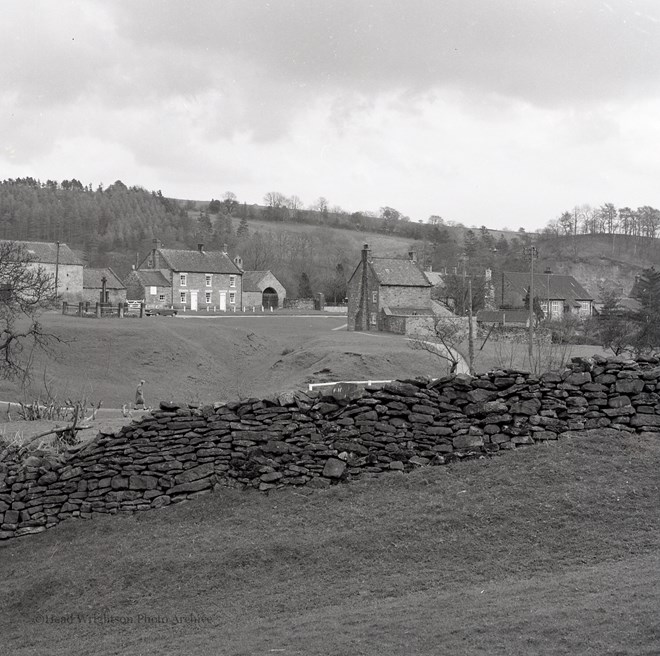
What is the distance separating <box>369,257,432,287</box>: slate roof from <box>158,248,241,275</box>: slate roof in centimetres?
3127

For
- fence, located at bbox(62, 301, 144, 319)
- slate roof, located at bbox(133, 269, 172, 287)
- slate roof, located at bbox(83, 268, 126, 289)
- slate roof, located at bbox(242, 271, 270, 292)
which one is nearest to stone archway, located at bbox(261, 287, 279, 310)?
slate roof, located at bbox(242, 271, 270, 292)

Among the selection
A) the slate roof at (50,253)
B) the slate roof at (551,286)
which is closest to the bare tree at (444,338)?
the slate roof at (551,286)

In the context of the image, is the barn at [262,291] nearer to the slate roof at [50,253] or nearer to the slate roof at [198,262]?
the slate roof at [198,262]

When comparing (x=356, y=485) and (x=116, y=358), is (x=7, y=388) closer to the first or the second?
(x=116, y=358)

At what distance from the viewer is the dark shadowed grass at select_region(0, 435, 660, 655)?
873cm

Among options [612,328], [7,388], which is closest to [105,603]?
[7,388]

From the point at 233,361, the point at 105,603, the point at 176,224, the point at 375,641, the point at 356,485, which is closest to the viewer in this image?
the point at 375,641

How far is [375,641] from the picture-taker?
8.64 metres

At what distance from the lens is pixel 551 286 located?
367ft

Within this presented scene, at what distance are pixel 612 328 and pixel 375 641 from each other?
61.3 meters

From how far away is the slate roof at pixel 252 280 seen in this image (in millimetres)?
108188

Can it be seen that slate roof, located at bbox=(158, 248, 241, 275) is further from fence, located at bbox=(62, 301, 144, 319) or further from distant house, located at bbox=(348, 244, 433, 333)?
distant house, located at bbox=(348, 244, 433, 333)

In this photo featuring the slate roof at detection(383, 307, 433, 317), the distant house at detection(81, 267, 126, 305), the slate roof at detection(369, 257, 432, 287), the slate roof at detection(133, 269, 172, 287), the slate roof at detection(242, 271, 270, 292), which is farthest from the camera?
the slate roof at detection(242, 271, 270, 292)

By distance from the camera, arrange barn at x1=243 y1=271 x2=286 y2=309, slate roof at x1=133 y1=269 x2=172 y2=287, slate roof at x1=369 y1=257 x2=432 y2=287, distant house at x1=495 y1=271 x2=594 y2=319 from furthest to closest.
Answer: barn at x1=243 y1=271 x2=286 y2=309, distant house at x1=495 y1=271 x2=594 y2=319, slate roof at x1=133 y1=269 x2=172 y2=287, slate roof at x1=369 y1=257 x2=432 y2=287
